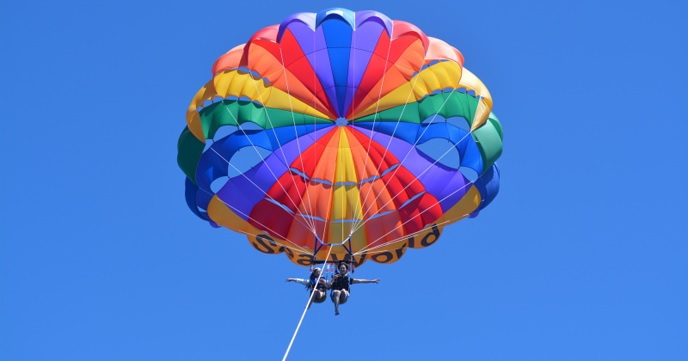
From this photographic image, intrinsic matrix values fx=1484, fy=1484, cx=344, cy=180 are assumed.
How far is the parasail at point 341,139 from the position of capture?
24.6 meters

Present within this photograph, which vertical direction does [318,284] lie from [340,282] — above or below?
below

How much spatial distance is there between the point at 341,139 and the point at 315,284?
2972mm

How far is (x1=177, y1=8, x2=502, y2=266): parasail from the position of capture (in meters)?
24.6

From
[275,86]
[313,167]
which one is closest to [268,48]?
[275,86]

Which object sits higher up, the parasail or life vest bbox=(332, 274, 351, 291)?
the parasail

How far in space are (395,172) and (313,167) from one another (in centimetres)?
143

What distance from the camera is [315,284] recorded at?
944 inches

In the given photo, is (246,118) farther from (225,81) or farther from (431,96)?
(431,96)

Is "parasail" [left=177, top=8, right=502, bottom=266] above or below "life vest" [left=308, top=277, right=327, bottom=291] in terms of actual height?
above

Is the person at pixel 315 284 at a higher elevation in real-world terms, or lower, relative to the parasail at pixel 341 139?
lower

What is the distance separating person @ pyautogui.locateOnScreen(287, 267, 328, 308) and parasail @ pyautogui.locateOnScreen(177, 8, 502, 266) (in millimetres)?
705

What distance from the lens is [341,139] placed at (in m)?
25.7

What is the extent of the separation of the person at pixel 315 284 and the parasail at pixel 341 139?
705 millimetres

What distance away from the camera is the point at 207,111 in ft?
81.1
